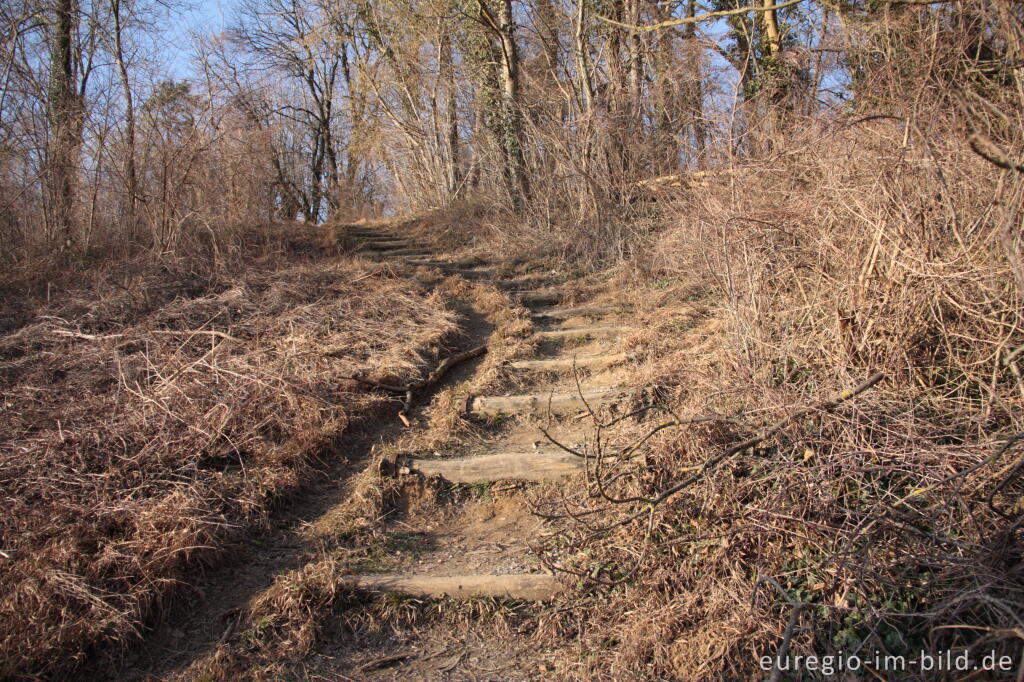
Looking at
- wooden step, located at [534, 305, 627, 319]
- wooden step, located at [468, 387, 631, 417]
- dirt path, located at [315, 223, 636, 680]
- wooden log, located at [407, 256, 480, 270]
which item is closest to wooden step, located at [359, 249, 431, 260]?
wooden log, located at [407, 256, 480, 270]

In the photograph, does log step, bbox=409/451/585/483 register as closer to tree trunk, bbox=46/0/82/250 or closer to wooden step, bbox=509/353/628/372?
wooden step, bbox=509/353/628/372

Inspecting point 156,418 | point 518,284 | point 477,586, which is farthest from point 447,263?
point 477,586

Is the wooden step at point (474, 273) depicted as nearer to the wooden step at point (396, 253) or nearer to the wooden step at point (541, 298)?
the wooden step at point (541, 298)

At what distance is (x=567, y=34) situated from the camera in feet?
35.9

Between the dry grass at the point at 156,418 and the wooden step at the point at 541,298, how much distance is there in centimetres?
108

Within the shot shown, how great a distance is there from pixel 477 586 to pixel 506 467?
98cm

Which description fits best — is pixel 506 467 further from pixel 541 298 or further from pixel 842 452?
pixel 541 298

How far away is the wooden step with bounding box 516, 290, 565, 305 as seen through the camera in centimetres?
707

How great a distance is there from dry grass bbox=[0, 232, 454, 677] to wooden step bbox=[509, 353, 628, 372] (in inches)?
34.0

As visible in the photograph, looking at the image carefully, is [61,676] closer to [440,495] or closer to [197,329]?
[440,495]

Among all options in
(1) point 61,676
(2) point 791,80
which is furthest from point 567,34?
(1) point 61,676

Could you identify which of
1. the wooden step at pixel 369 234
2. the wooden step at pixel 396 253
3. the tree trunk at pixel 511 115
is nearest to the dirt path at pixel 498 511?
the wooden step at pixel 396 253

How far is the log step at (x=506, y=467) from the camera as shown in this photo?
157 inches

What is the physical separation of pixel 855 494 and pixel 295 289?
17.5ft
